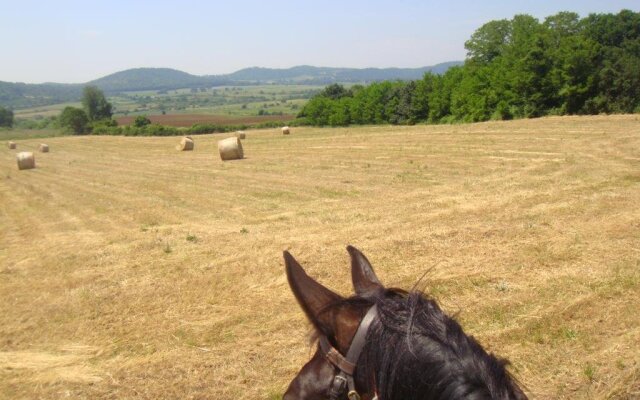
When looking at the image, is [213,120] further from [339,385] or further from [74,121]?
[339,385]

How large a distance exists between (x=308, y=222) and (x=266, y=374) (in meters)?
5.89

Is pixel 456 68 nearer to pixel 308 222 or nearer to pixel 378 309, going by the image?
pixel 308 222

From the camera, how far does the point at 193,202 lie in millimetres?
13883

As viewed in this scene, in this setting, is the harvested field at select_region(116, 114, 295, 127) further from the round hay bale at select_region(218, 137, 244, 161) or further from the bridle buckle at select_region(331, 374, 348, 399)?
the bridle buckle at select_region(331, 374, 348, 399)

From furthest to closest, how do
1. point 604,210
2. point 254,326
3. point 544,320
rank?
point 604,210 → point 254,326 → point 544,320

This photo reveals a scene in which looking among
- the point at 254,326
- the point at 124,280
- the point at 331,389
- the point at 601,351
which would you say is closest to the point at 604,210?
the point at 601,351

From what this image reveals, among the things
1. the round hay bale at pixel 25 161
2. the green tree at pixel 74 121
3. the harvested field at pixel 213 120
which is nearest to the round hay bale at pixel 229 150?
the round hay bale at pixel 25 161

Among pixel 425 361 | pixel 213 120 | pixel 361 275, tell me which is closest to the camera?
pixel 425 361

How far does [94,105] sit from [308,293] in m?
94.5

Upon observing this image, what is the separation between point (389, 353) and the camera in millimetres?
1681

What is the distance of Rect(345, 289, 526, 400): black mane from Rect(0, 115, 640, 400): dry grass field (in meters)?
0.40

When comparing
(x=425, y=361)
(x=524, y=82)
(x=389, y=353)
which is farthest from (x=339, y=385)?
(x=524, y=82)

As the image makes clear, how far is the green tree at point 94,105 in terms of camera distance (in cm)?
8469

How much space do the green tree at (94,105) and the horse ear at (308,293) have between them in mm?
91174
